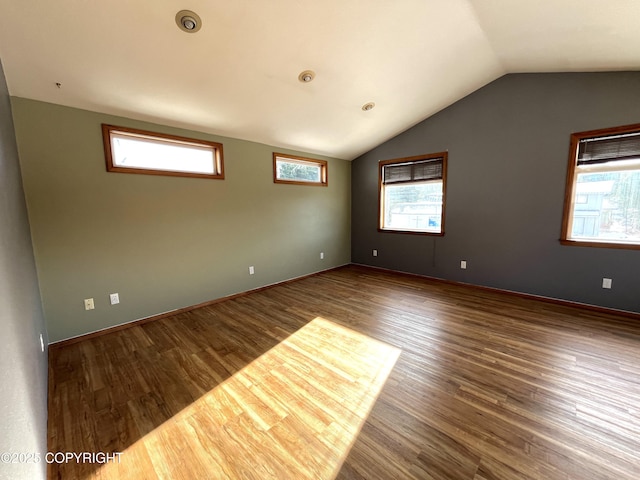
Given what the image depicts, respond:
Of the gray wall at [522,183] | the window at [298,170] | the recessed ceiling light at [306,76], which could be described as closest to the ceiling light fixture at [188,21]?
the recessed ceiling light at [306,76]

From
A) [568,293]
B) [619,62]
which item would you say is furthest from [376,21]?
[568,293]

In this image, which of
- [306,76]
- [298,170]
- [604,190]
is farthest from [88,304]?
[604,190]

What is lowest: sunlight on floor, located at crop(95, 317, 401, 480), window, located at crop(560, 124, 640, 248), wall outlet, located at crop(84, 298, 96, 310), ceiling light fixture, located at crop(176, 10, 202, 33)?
sunlight on floor, located at crop(95, 317, 401, 480)

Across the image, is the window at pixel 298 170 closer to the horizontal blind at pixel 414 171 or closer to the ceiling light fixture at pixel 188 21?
the horizontal blind at pixel 414 171

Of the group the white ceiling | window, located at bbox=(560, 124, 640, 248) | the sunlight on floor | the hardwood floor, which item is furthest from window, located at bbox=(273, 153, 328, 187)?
window, located at bbox=(560, 124, 640, 248)

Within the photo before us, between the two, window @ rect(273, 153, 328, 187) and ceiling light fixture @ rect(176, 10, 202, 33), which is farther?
window @ rect(273, 153, 328, 187)

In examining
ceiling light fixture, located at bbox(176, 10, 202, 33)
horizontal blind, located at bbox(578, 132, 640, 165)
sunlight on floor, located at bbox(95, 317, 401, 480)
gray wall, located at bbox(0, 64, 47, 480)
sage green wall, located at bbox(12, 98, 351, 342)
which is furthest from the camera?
horizontal blind, located at bbox(578, 132, 640, 165)

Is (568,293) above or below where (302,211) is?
below

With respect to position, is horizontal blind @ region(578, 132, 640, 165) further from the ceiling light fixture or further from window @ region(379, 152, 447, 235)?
the ceiling light fixture

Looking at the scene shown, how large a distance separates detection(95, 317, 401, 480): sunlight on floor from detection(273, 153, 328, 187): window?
9.39ft

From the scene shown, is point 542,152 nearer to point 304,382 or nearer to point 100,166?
point 304,382

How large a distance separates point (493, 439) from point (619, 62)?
12.3 feet

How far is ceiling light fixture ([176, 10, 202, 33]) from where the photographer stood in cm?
178

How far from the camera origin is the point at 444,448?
53.8 inches
